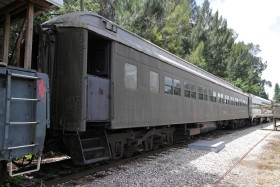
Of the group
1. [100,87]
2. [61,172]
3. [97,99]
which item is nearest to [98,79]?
[100,87]

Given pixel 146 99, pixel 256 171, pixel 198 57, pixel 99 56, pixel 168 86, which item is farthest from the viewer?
pixel 198 57

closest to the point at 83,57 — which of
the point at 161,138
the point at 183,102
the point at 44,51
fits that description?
the point at 44,51

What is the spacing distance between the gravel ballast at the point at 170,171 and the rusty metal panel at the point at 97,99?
135cm

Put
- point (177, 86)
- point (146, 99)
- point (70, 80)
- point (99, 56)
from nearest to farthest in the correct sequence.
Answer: point (70, 80) → point (99, 56) → point (146, 99) → point (177, 86)

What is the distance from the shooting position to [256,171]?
8.58 meters

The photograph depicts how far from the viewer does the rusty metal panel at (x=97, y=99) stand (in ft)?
23.0

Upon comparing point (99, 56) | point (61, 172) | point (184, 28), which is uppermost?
point (184, 28)

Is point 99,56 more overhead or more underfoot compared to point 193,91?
more overhead

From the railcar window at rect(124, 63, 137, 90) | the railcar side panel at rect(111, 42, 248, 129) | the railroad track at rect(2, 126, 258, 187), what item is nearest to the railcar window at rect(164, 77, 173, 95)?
the railcar side panel at rect(111, 42, 248, 129)

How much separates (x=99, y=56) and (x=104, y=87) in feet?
3.01

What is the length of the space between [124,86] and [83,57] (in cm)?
174

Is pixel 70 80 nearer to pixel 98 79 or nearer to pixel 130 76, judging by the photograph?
pixel 98 79

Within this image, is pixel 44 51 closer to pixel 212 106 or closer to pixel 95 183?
pixel 95 183

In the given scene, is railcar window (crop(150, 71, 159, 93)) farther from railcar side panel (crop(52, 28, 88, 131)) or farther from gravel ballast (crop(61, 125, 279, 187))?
railcar side panel (crop(52, 28, 88, 131))
